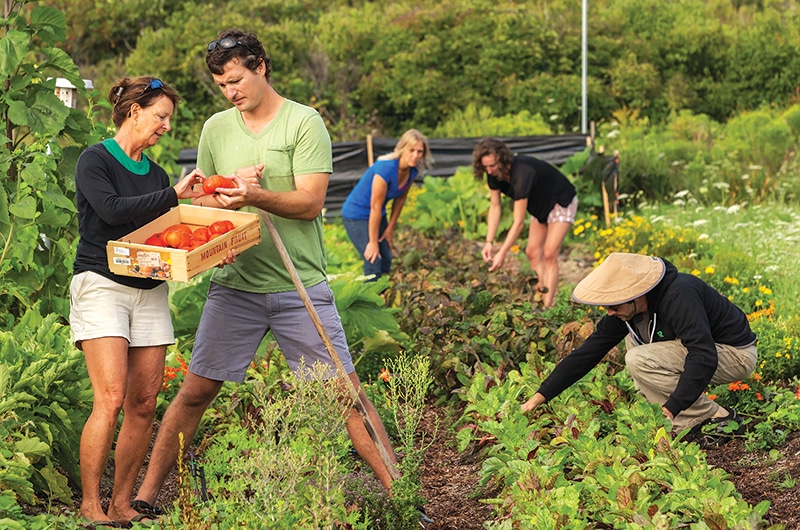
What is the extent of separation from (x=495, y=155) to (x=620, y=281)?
340cm

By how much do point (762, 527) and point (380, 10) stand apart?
784 inches

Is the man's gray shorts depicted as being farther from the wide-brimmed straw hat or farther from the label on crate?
the wide-brimmed straw hat

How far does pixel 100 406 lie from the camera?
12.7 feet

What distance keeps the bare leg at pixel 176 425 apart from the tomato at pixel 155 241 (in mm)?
540

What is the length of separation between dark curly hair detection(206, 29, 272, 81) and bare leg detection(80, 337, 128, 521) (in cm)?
107

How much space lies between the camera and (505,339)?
6094 mm

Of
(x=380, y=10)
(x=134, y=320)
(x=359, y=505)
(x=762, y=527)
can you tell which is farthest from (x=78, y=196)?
(x=380, y=10)

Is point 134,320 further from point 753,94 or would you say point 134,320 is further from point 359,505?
point 753,94

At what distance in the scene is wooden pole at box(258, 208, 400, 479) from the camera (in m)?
3.94

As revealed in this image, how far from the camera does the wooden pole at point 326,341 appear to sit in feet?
12.9

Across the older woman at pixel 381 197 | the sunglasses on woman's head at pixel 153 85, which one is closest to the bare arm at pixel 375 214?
the older woman at pixel 381 197

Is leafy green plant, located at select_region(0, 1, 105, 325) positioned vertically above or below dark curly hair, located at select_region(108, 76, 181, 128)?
below

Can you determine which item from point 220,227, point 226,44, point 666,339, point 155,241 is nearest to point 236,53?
point 226,44

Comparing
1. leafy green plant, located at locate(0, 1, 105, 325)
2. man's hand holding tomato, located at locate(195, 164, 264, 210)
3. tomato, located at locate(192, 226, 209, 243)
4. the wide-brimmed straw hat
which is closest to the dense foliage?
leafy green plant, located at locate(0, 1, 105, 325)
